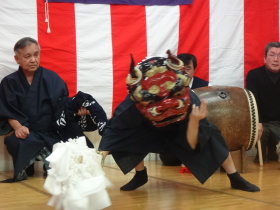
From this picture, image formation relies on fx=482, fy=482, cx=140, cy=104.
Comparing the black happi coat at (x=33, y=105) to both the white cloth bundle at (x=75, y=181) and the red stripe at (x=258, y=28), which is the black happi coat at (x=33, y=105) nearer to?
the white cloth bundle at (x=75, y=181)

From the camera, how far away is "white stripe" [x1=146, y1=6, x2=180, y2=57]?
3.76 m

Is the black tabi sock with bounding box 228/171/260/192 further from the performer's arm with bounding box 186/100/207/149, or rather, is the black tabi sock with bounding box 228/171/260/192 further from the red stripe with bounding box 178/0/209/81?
the red stripe with bounding box 178/0/209/81

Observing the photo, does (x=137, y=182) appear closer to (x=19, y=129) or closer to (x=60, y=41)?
(x=19, y=129)

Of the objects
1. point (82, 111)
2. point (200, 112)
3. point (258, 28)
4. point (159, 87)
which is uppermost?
point (258, 28)

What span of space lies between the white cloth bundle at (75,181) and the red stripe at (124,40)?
172cm

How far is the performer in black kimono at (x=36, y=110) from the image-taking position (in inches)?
126

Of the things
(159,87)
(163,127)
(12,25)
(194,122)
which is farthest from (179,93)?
(12,25)

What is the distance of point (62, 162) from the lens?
6.26ft

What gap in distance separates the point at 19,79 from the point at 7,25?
1.37ft

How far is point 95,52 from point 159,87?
1.58m

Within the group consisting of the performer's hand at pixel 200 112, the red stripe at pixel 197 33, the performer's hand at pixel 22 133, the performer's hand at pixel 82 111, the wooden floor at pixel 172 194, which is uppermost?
the red stripe at pixel 197 33

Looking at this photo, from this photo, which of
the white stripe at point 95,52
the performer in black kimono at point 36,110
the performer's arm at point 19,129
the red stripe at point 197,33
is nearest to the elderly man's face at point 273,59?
the red stripe at point 197,33

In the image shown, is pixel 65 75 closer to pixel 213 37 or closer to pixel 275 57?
pixel 213 37

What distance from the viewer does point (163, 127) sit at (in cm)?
248
